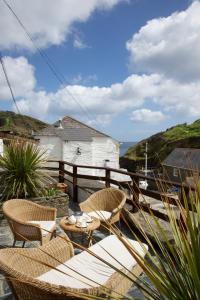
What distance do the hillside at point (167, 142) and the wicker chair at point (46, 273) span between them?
4149 centimetres

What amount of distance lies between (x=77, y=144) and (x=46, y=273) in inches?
807

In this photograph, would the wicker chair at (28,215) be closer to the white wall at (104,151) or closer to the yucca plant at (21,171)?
the yucca plant at (21,171)

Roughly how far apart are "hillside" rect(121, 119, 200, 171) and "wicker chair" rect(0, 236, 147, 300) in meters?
41.5

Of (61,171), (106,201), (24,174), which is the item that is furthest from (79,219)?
(61,171)

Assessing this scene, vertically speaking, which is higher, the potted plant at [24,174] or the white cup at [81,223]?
the potted plant at [24,174]

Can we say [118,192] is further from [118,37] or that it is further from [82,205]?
[118,37]

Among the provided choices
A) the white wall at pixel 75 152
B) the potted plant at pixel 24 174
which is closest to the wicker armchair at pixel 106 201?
the potted plant at pixel 24 174

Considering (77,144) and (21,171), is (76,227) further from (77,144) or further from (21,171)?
(77,144)

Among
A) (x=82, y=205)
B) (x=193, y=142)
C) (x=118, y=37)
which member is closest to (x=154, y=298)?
(x=82, y=205)

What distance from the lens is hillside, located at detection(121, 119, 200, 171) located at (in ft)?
145

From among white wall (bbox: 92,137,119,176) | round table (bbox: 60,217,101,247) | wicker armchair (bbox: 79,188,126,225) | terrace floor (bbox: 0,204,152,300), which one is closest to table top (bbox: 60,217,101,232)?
round table (bbox: 60,217,101,247)

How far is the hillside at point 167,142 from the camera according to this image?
44056 millimetres

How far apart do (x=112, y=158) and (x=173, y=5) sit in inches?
731

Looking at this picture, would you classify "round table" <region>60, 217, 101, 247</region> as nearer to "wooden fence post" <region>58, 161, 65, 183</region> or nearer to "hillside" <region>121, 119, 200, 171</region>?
"wooden fence post" <region>58, 161, 65, 183</region>
